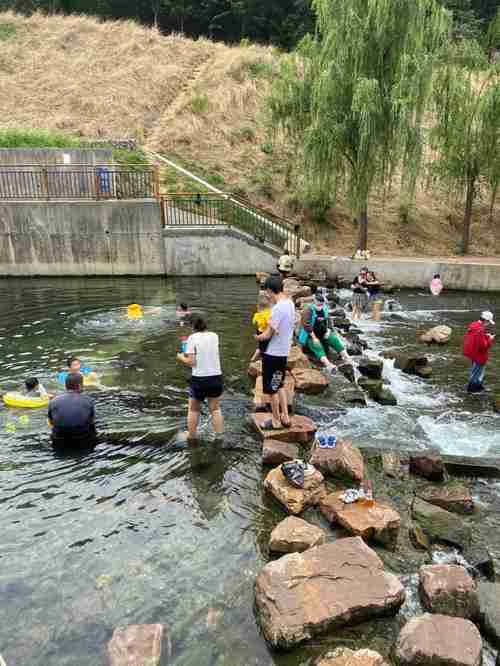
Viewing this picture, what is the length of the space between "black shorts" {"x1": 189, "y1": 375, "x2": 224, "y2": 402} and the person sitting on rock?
3461 mm

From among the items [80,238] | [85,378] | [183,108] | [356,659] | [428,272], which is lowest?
[428,272]

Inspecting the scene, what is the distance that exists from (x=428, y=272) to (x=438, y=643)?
17.2 meters

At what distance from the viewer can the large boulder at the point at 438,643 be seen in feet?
11.1

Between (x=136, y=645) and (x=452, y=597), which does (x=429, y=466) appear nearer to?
(x=452, y=597)

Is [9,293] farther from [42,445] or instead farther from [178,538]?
[178,538]

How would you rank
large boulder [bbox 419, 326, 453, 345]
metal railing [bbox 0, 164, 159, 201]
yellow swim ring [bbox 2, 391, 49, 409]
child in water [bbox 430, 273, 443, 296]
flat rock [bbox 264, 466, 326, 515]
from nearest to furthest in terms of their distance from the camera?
flat rock [bbox 264, 466, 326, 515] < yellow swim ring [bbox 2, 391, 49, 409] < large boulder [bbox 419, 326, 453, 345] < child in water [bbox 430, 273, 443, 296] < metal railing [bbox 0, 164, 159, 201]

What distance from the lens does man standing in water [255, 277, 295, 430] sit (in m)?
6.01

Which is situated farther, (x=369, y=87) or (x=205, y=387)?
(x=369, y=87)

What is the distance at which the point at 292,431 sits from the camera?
22.3ft

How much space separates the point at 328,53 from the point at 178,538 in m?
19.8

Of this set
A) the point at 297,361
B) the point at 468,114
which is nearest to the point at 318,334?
the point at 297,361

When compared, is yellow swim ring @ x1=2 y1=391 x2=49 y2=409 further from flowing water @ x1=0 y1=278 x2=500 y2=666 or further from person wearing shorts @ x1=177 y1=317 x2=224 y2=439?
person wearing shorts @ x1=177 y1=317 x2=224 y2=439

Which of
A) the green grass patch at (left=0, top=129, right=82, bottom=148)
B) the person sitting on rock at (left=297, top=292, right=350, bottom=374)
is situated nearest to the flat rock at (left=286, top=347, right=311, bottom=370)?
the person sitting on rock at (left=297, top=292, right=350, bottom=374)

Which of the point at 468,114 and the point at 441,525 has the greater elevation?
the point at 468,114
